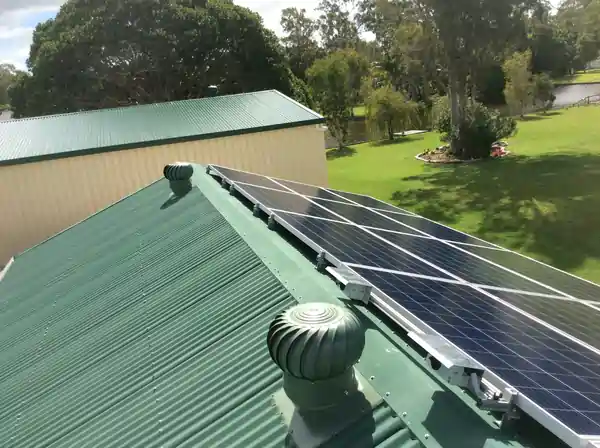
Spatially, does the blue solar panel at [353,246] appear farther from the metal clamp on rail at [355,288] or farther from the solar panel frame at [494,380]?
the solar panel frame at [494,380]

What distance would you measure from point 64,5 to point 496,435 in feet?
170

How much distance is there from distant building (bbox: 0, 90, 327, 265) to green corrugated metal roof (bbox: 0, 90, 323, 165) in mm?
31

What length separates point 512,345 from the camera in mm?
4441

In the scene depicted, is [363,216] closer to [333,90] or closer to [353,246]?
[353,246]

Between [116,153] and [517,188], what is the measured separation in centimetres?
1845

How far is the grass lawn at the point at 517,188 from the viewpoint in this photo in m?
17.8

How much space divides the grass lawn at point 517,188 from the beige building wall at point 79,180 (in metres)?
9.41

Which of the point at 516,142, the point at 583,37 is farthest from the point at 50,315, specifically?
the point at 583,37

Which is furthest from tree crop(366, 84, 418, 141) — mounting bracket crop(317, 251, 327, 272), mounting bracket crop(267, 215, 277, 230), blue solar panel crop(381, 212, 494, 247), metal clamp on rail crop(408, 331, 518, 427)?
metal clamp on rail crop(408, 331, 518, 427)

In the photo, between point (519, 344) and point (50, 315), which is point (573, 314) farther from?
point (50, 315)

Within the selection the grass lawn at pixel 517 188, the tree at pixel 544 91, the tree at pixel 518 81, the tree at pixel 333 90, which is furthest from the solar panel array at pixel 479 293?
the tree at pixel 544 91

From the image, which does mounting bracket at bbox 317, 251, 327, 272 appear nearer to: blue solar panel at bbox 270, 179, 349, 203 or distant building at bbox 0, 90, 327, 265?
blue solar panel at bbox 270, 179, 349, 203

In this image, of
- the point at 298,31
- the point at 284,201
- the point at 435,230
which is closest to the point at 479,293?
the point at 435,230

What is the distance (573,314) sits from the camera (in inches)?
265
